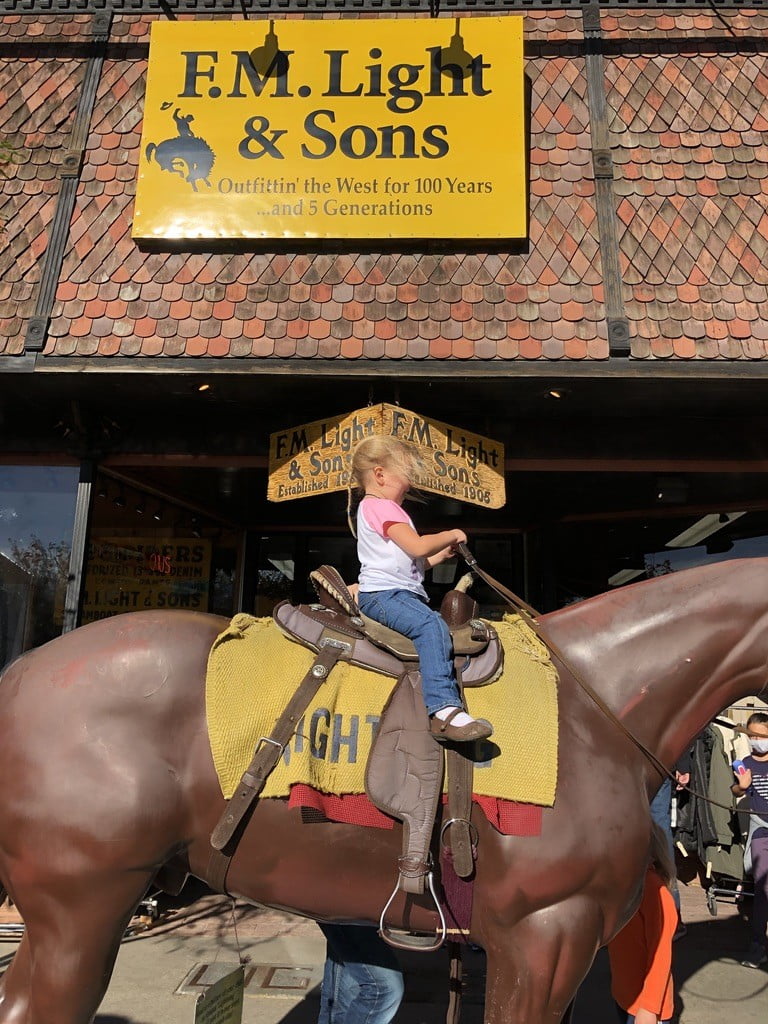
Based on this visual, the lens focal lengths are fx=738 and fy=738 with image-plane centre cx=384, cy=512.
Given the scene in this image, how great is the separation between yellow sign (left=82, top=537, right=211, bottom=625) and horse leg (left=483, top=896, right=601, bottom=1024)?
5.16 meters

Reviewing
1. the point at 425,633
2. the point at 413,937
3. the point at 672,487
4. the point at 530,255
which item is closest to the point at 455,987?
the point at 413,937

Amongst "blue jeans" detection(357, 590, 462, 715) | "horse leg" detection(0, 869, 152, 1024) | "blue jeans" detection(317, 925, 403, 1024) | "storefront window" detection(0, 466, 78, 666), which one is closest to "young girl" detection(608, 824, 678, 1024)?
"blue jeans" detection(317, 925, 403, 1024)

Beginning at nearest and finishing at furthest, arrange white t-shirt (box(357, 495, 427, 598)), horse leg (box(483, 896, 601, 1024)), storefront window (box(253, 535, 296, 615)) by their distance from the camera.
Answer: horse leg (box(483, 896, 601, 1024)), white t-shirt (box(357, 495, 427, 598)), storefront window (box(253, 535, 296, 615))

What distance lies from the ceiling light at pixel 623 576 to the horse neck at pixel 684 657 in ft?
20.9

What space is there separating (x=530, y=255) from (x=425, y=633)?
4378mm

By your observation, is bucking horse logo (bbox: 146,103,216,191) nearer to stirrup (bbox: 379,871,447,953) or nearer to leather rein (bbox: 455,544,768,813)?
leather rein (bbox: 455,544,768,813)

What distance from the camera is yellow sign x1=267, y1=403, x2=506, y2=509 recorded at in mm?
5809

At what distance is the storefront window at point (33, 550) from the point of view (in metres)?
6.81

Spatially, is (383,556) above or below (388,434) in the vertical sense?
below

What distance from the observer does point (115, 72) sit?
683cm

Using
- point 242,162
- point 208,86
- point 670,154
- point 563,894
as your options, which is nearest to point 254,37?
point 208,86

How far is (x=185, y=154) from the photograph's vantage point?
20.6ft

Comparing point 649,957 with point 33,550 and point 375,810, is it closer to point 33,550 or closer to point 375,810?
point 375,810

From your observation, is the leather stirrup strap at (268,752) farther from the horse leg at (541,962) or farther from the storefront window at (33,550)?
the storefront window at (33,550)
